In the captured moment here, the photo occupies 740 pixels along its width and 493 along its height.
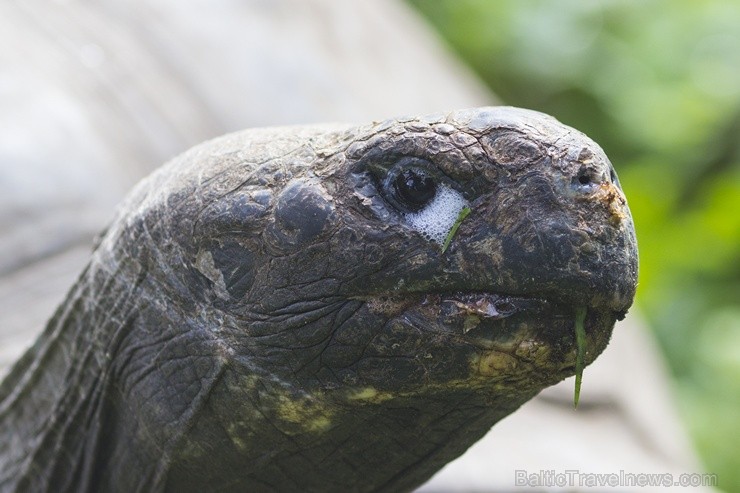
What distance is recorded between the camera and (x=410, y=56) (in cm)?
466

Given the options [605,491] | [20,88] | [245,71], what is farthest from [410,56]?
[605,491]

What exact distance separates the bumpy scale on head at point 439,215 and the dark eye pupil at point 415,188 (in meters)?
0.01

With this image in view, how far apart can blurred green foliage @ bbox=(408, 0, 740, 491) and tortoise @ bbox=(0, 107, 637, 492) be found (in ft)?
14.4

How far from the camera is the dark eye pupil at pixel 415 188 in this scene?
1.52m

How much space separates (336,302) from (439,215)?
0.22m

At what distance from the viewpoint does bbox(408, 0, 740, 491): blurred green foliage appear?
6172 millimetres

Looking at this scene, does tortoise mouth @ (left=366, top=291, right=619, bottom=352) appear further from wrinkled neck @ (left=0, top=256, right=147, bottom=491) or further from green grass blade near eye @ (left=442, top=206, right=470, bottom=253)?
wrinkled neck @ (left=0, top=256, right=147, bottom=491)

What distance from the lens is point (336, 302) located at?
1.58 m

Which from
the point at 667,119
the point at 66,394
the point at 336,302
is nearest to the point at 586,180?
the point at 336,302

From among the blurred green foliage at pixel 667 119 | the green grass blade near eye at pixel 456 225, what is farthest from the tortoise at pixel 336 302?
the blurred green foliage at pixel 667 119

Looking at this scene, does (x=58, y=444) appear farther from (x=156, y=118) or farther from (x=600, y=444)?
(x=600, y=444)

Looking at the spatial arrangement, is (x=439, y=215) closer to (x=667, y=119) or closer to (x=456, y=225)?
(x=456, y=225)

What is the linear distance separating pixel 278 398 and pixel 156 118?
2.03 meters

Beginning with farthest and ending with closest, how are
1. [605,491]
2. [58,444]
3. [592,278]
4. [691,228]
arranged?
[691,228] → [605,491] → [58,444] → [592,278]
